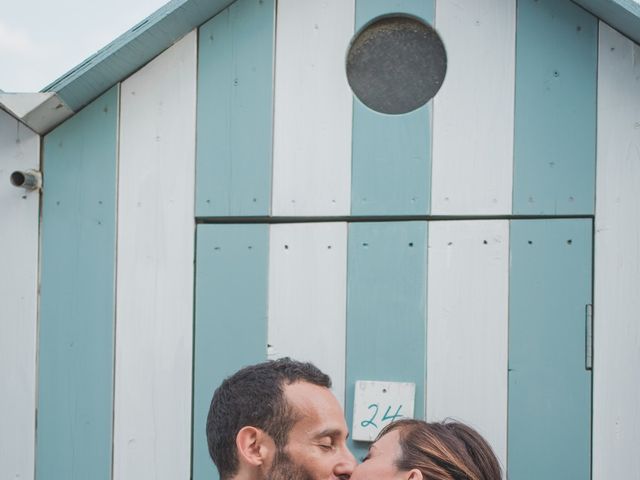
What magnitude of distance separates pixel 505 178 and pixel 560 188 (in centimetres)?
17

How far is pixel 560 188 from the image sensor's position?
7.50ft

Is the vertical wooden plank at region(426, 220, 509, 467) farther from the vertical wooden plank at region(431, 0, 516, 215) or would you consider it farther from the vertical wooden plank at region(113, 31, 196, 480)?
the vertical wooden plank at region(113, 31, 196, 480)

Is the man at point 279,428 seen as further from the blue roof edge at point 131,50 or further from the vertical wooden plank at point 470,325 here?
the blue roof edge at point 131,50

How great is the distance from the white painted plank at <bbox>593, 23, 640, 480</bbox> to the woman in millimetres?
587

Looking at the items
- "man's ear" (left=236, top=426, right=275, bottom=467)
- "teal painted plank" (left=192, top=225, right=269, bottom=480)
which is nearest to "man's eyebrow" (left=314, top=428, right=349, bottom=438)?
"man's ear" (left=236, top=426, right=275, bottom=467)

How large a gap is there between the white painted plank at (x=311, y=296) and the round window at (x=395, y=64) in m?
0.44

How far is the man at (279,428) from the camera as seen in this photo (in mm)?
1883

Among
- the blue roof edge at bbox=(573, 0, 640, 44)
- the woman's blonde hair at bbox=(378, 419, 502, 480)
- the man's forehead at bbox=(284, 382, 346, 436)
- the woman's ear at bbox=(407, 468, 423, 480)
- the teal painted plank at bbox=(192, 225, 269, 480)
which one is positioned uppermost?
the blue roof edge at bbox=(573, 0, 640, 44)

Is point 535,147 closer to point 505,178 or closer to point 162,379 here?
point 505,178

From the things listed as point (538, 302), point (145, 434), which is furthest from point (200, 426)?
point (538, 302)

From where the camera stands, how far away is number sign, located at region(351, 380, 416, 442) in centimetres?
233

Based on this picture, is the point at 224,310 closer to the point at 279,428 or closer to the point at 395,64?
the point at 279,428

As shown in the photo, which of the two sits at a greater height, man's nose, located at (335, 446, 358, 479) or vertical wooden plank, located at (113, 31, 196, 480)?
vertical wooden plank, located at (113, 31, 196, 480)

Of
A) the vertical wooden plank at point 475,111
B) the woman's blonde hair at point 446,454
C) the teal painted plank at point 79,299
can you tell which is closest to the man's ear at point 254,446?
the woman's blonde hair at point 446,454
